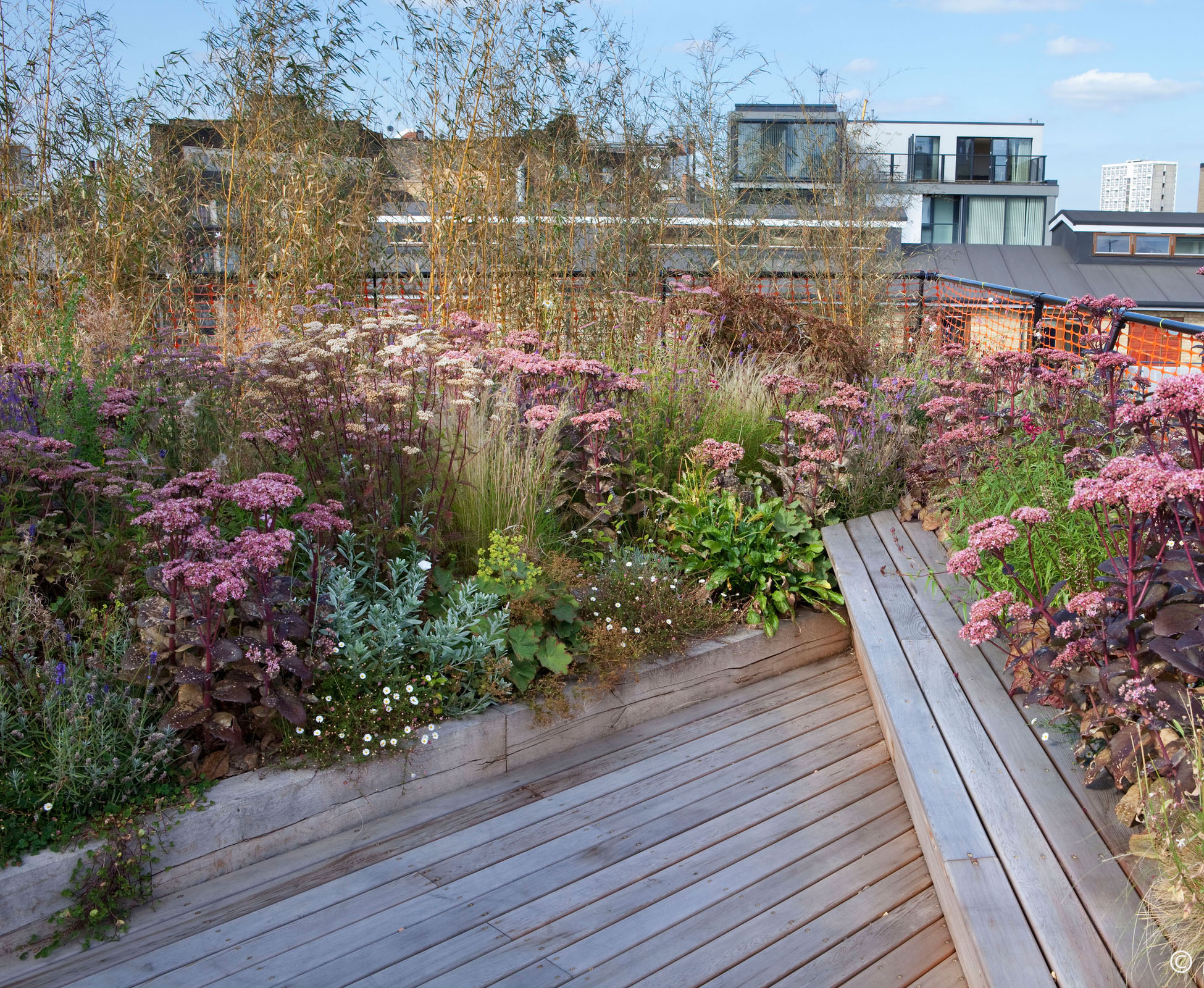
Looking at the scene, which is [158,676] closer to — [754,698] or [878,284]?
[754,698]

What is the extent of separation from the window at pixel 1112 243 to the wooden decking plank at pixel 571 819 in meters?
25.6

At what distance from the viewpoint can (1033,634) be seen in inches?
97.7

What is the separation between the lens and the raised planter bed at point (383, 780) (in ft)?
6.37

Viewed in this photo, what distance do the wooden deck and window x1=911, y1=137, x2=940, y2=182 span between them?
35186 mm

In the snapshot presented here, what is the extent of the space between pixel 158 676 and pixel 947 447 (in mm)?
3074

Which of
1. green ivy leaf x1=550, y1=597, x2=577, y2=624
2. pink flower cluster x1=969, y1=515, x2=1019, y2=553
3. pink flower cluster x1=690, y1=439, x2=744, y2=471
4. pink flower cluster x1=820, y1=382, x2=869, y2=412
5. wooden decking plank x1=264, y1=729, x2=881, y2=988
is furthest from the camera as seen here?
pink flower cluster x1=820, y1=382, x2=869, y2=412

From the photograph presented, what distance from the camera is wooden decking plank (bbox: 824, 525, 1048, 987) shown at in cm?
162

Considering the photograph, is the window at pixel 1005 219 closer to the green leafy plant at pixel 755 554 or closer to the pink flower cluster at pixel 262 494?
the green leafy plant at pixel 755 554

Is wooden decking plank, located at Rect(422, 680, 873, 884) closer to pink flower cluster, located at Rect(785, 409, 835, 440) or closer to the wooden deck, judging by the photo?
the wooden deck

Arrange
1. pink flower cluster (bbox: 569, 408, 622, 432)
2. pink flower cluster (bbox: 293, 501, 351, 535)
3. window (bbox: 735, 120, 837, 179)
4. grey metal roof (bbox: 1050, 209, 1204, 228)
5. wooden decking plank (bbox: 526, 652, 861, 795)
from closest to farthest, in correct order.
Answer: pink flower cluster (bbox: 293, 501, 351, 535)
wooden decking plank (bbox: 526, 652, 861, 795)
pink flower cluster (bbox: 569, 408, 622, 432)
window (bbox: 735, 120, 837, 179)
grey metal roof (bbox: 1050, 209, 1204, 228)

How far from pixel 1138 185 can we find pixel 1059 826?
141153 mm

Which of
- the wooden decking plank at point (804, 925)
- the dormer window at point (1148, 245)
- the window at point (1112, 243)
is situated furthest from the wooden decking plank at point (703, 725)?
the window at point (1112, 243)

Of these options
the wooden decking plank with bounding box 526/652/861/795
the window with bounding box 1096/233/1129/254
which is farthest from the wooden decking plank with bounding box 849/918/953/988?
the window with bounding box 1096/233/1129/254

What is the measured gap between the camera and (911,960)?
189 cm
